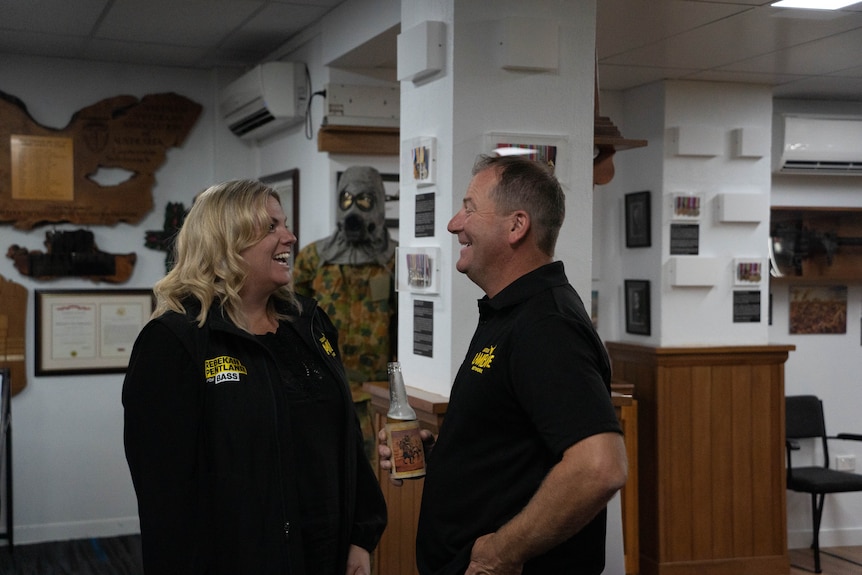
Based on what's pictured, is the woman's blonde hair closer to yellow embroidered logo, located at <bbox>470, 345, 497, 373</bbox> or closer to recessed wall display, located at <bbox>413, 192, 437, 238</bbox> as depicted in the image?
yellow embroidered logo, located at <bbox>470, 345, 497, 373</bbox>

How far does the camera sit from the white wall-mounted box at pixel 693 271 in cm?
504

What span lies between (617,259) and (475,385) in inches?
150

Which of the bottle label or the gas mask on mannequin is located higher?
the gas mask on mannequin

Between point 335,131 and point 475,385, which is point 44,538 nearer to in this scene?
point 335,131

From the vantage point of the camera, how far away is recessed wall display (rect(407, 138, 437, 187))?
310 cm

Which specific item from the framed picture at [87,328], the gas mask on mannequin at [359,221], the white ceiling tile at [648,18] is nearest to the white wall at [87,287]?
the framed picture at [87,328]

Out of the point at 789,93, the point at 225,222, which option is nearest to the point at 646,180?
the point at 789,93

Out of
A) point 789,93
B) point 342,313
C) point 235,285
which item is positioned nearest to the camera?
point 235,285

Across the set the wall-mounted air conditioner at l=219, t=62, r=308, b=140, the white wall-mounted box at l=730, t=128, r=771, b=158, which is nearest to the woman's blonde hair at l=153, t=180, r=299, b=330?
the wall-mounted air conditioner at l=219, t=62, r=308, b=140

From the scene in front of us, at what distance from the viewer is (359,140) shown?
4523 mm

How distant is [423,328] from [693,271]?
7.53 ft

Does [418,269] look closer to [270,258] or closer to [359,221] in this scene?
[359,221]

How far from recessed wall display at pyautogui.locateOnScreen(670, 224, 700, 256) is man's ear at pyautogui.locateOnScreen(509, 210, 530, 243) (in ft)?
11.3

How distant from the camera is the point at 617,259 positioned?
5.45m
